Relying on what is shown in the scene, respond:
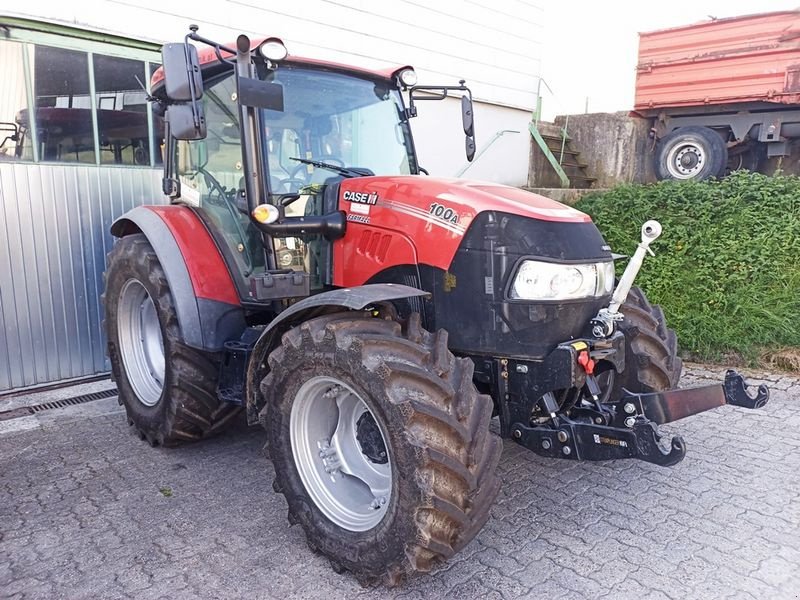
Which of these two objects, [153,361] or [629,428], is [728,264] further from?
[153,361]

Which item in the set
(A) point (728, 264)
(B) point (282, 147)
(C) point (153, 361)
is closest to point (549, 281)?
(B) point (282, 147)

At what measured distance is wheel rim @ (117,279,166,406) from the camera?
409 cm

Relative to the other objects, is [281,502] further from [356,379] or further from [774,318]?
[774,318]

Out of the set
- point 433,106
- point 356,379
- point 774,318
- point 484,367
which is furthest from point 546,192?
point 356,379

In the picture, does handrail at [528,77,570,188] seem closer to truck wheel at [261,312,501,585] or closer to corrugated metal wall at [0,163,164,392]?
corrugated metal wall at [0,163,164,392]

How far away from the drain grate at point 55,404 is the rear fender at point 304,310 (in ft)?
8.24

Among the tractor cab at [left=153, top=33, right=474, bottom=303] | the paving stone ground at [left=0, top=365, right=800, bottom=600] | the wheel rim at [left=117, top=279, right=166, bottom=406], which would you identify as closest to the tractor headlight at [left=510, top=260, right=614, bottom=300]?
the tractor cab at [left=153, top=33, right=474, bottom=303]

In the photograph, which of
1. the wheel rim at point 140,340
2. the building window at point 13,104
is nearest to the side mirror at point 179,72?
the wheel rim at point 140,340

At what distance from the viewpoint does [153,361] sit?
13.6ft

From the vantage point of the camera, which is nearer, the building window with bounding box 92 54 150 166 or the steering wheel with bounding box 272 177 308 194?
the steering wheel with bounding box 272 177 308 194

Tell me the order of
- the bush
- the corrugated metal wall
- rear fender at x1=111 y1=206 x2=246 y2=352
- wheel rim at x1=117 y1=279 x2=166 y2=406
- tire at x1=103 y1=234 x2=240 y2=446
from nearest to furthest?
rear fender at x1=111 y1=206 x2=246 y2=352 < tire at x1=103 y1=234 x2=240 y2=446 < wheel rim at x1=117 y1=279 x2=166 y2=406 < the corrugated metal wall < the bush

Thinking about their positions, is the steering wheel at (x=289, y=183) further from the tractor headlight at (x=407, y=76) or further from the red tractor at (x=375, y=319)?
the tractor headlight at (x=407, y=76)

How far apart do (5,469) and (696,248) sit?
18.6 feet

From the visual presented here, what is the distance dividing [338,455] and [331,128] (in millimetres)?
1743
